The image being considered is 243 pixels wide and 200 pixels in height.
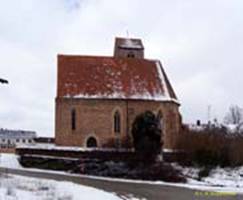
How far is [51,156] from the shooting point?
188 feet

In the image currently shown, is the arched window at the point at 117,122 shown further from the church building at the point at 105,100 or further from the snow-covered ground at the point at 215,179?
the snow-covered ground at the point at 215,179

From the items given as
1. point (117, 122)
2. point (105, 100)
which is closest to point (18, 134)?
point (117, 122)

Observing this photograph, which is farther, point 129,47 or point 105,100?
point 129,47

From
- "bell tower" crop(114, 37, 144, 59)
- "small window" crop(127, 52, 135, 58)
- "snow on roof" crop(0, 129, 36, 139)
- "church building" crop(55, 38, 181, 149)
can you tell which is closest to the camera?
"church building" crop(55, 38, 181, 149)

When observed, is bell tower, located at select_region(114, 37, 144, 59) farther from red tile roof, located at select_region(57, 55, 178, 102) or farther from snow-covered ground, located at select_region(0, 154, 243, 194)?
snow-covered ground, located at select_region(0, 154, 243, 194)

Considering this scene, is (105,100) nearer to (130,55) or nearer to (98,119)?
(98,119)

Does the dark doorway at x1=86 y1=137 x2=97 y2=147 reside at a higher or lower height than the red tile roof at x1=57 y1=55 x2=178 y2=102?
lower

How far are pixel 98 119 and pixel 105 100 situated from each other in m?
2.22

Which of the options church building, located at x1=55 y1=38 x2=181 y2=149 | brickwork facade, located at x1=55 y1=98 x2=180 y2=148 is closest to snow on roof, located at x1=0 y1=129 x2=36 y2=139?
church building, located at x1=55 y1=38 x2=181 y2=149

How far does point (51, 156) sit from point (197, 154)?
13.8 meters

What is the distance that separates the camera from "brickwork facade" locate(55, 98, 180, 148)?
225ft

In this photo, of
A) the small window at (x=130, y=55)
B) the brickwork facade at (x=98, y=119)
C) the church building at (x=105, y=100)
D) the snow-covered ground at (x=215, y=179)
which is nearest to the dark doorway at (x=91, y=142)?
the church building at (x=105, y=100)

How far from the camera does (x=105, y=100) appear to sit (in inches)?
2729

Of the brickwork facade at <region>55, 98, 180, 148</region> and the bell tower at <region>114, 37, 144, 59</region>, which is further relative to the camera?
the bell tower at <region>114, 37, 144, 59</region>
